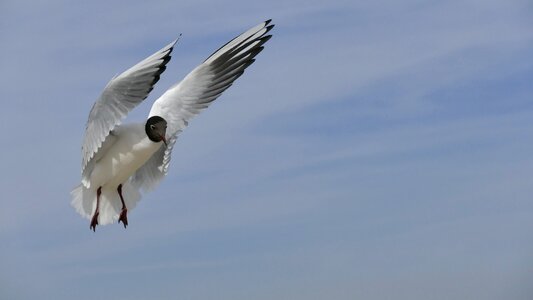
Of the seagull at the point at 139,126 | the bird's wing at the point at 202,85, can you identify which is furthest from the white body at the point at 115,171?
the bird's wing at the point at 202,85

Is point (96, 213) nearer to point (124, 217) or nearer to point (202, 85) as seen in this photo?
point (124, 217)

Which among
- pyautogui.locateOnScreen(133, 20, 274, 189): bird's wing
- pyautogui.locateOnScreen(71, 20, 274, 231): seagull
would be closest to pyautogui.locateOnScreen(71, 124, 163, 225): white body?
pyautogui.locateOnScreen(71, 20, 274, 231): seagull

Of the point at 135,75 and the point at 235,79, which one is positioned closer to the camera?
the point at 135,75

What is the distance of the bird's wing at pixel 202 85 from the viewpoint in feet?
27.0

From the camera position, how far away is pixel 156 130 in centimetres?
768

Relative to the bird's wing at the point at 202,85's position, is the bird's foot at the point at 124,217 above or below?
below

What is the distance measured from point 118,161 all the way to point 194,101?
82 cm

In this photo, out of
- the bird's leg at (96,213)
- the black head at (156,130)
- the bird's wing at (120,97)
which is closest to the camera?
the bird's wing at (120,97)

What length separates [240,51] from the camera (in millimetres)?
8336

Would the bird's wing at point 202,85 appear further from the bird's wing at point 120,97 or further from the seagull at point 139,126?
the bird's wing at point 120,97

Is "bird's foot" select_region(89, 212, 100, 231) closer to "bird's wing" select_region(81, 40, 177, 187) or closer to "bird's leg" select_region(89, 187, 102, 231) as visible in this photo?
"bird's leg" select_region(89, 187, 102, 231)

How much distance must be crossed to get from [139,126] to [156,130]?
147 millimetres

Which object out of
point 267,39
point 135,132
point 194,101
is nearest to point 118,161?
point 135,132

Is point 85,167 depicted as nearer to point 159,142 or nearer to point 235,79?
point 159,142
